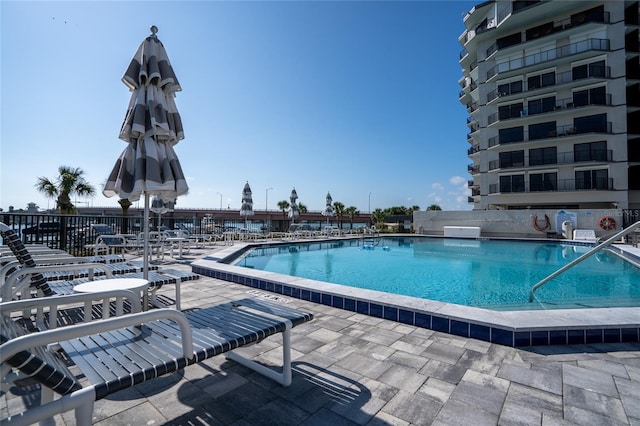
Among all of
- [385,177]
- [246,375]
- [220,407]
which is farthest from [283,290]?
[385,177]

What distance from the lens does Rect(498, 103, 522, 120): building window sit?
2483 centimetres

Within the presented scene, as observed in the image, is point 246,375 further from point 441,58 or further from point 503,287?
Result: point 441,58

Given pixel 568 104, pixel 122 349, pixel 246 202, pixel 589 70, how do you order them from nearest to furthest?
pixel 122 349
pixel 246 202
pixel 589 70
pixel 568 104

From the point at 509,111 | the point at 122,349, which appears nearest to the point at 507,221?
the point at 509,111

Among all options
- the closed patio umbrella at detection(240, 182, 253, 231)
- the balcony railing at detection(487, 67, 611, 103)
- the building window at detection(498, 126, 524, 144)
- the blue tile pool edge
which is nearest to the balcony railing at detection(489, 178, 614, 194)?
the building window at detection(498, 126, 524, 144)

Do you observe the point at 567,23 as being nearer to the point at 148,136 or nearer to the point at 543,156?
the point at 543,156

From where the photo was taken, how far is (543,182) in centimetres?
2395

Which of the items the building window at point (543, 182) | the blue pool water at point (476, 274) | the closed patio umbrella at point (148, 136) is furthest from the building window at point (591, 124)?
the closed patio umbrella at point (148, 136)

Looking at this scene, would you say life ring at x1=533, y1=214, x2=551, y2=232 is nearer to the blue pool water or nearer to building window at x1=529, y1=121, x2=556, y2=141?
the blue pool water

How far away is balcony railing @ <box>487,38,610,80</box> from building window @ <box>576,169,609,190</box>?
8733mm

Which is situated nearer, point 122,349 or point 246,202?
point 122,349

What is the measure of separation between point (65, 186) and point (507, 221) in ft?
88.2

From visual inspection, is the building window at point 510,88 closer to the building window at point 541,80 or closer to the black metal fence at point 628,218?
the building window at point 541,80

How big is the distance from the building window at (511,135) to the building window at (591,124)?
344 centimetres
